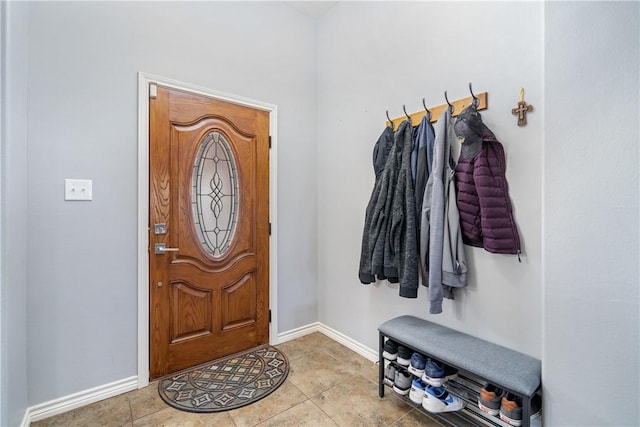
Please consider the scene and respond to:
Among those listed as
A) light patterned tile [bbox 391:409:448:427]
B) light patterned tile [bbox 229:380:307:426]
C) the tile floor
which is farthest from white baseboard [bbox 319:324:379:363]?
light patterned tile [bbox 229:380:307:426]

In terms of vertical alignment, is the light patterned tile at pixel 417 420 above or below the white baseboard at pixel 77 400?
below

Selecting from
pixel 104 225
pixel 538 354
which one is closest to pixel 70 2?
pixel 104 225

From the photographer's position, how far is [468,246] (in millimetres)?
1706

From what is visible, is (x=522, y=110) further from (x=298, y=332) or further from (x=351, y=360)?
(x=298, y=332)

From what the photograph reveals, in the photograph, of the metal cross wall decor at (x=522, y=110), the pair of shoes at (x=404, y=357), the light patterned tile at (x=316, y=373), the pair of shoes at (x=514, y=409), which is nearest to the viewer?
the pair of shoes at (x=514, y=409)

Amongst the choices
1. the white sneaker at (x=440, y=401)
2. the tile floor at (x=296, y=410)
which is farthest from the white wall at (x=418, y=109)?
the tile floor at (x=296, y=410)

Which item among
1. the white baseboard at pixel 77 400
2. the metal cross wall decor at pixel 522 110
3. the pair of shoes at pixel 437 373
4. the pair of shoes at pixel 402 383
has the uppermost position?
the metal cross wall decor at pixel 522 110

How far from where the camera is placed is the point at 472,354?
1451 mm

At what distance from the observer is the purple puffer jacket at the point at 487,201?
1.47 metres

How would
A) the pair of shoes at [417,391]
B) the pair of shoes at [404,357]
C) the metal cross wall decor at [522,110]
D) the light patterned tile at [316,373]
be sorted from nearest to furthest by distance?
1. the metal cross wall decor at [522,110]
2. the pair of shoes at [417,391]
3. the pair of shoes at [404,357]
4. the light patterned tile at [316,373]

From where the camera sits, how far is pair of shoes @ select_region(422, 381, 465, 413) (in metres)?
1.51

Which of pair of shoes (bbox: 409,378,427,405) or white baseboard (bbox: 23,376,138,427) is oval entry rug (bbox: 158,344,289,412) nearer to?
white baseboard (bbox: 23,376,138,427)

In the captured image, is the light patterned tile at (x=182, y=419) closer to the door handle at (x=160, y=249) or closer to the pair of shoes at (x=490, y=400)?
the door handle at (x=160, y=249)

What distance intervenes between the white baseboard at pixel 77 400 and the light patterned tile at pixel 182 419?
34 cm
